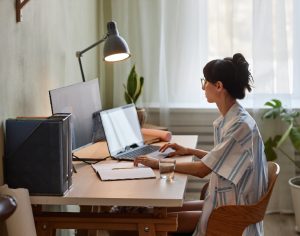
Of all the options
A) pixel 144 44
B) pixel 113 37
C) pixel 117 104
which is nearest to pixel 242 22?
pixel 144 44

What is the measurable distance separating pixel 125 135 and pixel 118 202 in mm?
942

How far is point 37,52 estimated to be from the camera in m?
2.68

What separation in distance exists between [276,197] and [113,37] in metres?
2.02

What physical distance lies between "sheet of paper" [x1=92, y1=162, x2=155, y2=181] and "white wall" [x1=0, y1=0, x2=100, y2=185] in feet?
1.40

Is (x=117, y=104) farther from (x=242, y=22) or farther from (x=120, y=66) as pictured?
(x=242, y=22)

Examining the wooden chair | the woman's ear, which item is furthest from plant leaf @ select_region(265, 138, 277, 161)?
the wooden chair

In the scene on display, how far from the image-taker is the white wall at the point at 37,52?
2.30m

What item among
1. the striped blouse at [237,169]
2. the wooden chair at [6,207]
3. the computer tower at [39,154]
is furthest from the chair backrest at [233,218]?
the wooden chair at [6,207]

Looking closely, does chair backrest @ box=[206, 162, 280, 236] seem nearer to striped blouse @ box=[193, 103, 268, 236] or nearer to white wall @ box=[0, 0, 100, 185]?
striped blouse @ box=[193, 103, 268, 236]

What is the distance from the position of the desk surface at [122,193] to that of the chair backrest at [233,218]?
19 centimetres

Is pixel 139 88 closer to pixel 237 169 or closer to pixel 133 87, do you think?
pixel 133 87

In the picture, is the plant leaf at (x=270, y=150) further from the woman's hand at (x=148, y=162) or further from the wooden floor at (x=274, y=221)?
the woman's hand at (x=148, y=162)

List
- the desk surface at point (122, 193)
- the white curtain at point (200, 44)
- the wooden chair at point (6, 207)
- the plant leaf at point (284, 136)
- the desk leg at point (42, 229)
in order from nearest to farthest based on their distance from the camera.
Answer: the wooden chair at point (6, 207) → the desk surface at point (122, 193) → the desk leg at point (42, 229) → the plant leaf at point (284, 136) → the white curtain at point (200, 44)

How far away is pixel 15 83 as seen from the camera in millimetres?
2389
